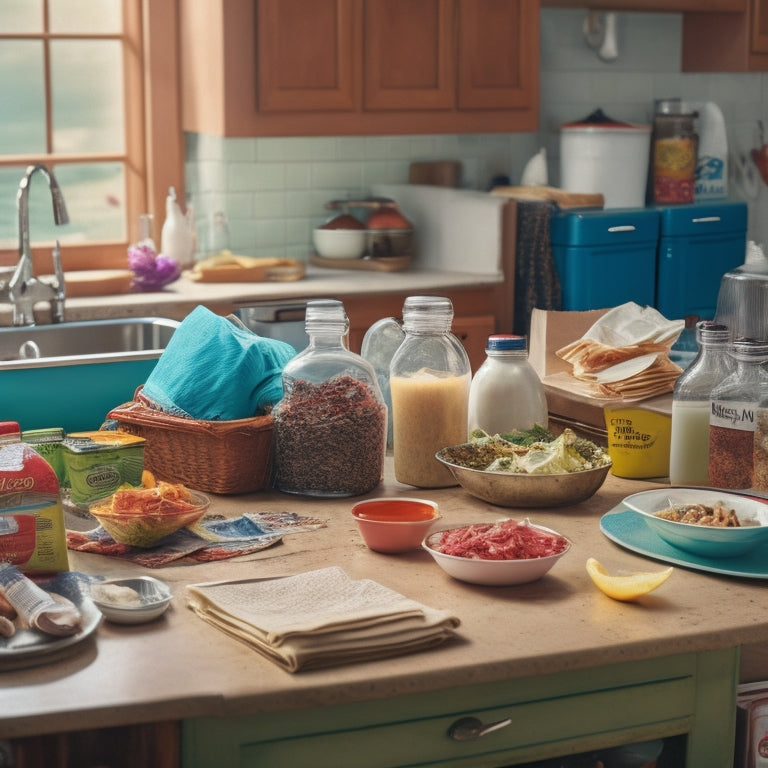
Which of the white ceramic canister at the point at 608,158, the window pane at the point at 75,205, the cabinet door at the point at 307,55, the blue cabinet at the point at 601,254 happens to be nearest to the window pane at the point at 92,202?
the window pane at the point at 75,205

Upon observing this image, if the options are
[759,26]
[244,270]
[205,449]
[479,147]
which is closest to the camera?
[205,449]

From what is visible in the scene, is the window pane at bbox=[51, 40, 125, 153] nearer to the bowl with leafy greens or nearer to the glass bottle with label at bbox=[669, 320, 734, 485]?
the bowl with leafy greens

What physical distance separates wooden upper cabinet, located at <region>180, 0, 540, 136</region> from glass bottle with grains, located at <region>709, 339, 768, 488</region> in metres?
2.80

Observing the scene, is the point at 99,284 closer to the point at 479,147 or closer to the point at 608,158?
the point at 479,147

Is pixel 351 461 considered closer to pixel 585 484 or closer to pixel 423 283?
pixel 585 484

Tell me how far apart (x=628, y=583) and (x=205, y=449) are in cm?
77

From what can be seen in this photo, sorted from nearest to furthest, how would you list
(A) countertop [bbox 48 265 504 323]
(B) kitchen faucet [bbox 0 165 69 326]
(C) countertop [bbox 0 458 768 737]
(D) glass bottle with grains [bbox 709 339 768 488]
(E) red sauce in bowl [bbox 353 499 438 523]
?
(C) countertop [bbox 0 458 768 737] → (E) red sauce in bowl [bbox 353 499 438 523] → (D) glass bottle with grains [bbox 709 339 768 488] → (B) kitchen faucet [bbox 0 165 69 326] → (A) countertop [bbox 48 265 504 323]

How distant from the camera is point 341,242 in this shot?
4.80m

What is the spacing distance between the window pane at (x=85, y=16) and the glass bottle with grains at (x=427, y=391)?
120 inches

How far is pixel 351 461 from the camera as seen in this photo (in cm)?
204

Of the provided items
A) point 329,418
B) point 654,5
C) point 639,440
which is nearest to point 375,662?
point 329,418

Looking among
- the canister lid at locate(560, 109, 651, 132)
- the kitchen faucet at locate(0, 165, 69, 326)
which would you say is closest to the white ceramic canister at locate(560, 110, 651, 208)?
the canister lid at locate(560, 109, 651, 132)

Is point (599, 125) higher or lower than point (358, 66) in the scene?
lower

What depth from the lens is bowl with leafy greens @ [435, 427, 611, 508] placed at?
1.94 meters
